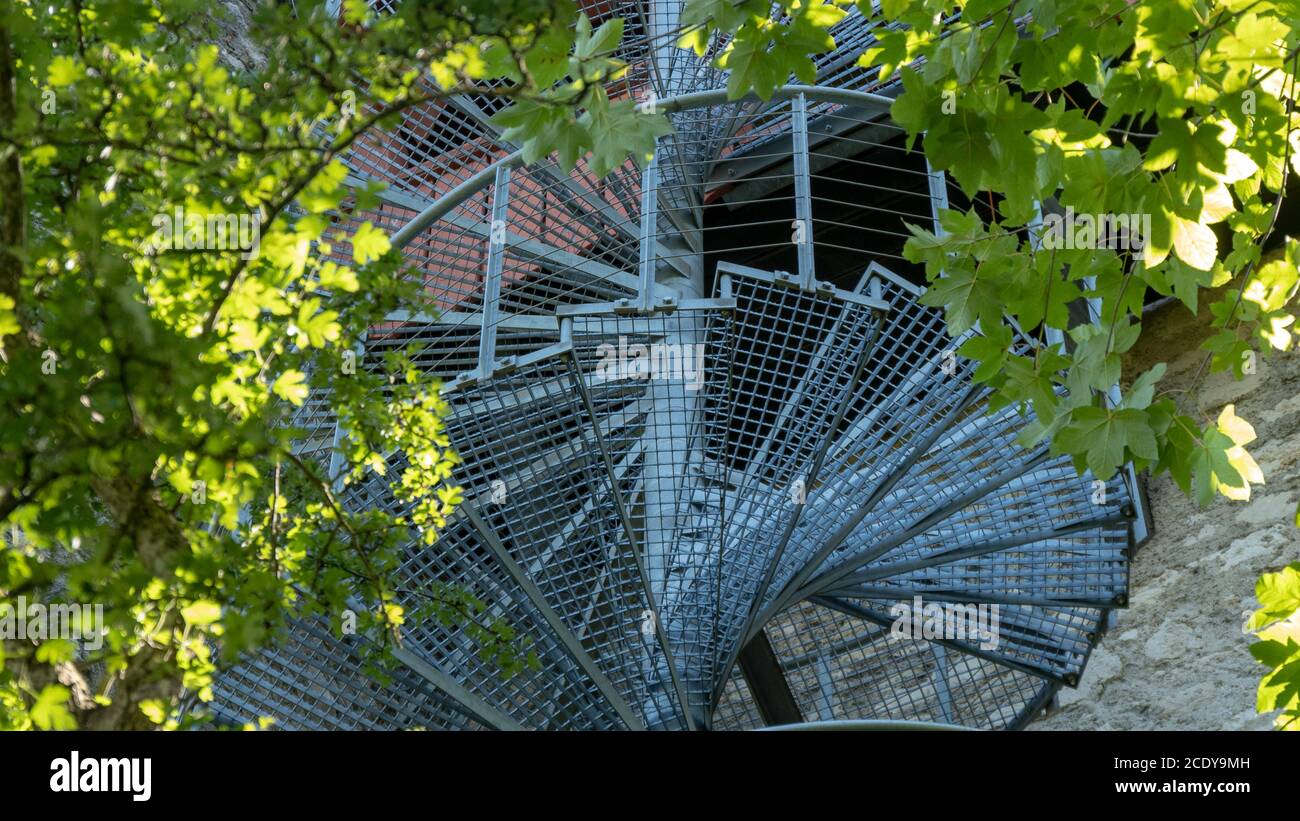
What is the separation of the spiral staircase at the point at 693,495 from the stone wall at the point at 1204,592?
0.46 feet

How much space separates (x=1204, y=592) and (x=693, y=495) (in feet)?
6.25

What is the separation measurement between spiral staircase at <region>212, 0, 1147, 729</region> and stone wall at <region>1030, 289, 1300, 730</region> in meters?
0.14

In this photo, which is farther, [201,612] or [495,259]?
[495,259]

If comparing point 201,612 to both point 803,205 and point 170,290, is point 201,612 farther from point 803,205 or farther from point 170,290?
point 803,205

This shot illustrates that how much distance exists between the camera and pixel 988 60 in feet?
8.53

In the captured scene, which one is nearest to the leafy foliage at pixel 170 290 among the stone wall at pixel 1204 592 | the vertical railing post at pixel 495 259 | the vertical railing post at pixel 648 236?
the vertical railing post at pixel 648 236

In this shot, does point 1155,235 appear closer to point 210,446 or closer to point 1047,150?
point 1047,150

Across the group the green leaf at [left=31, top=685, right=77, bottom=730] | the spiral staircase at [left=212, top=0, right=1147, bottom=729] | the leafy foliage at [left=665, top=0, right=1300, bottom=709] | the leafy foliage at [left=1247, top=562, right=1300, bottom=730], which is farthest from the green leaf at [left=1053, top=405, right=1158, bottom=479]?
the green leaf at [left=31, top=685, right=77, bottom=730]

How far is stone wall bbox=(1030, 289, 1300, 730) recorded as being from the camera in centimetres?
448

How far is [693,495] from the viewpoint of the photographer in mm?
4457

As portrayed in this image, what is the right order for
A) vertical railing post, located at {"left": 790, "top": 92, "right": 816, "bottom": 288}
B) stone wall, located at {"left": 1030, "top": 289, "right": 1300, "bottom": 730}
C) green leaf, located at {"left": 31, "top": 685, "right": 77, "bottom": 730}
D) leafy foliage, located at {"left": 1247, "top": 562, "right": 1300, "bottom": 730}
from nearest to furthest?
green leaf, located at {"left": 31, "top": 685, "right": 77, "bottom": 730} < leafy foliage, located at {"left": 1247, "top": 562, "right": 1300, "bottom": 730} < vertical railing post, located at {"left": 790, "top": 92, "right": 816, "bottom": 288} < stone wall, located at {"left": 1030, "top": 289, "right": 1300, "bottom": 730}

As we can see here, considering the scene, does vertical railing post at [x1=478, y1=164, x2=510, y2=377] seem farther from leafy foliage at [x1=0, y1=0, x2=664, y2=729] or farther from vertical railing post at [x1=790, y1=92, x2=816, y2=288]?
leafy foliage at [x1=0, y1=0, x2=664, y2=729]

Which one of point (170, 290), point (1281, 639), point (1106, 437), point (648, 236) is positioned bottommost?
point (1281, 639)

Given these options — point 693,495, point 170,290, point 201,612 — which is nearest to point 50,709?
point 201,612
